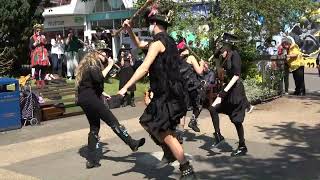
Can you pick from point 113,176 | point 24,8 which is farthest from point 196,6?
point 113,176

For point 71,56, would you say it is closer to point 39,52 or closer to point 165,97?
point 39,52

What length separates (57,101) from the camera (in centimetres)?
1123

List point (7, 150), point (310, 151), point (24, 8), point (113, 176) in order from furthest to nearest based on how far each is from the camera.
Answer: point (24, 8) < point (7, 150) < point (310, 151) < point (113, 176)

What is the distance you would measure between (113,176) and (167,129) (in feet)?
4.28

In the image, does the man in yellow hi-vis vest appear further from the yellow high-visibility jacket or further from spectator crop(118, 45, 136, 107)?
spectator crop(118, 45, 136, 107)

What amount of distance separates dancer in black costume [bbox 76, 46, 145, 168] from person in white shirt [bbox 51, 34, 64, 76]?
42.7ft

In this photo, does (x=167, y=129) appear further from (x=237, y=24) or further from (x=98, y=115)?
(x=237, y=24)

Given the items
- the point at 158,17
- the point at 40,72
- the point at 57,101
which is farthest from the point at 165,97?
the point at 40,72

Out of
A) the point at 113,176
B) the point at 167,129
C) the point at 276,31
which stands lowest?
the point at 113,176

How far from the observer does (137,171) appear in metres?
6.78

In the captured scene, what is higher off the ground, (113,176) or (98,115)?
(98,115)

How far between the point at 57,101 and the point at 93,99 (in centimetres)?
445

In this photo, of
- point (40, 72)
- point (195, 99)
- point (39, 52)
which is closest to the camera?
point (195, 99)

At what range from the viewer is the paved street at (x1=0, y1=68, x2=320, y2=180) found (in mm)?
6656
